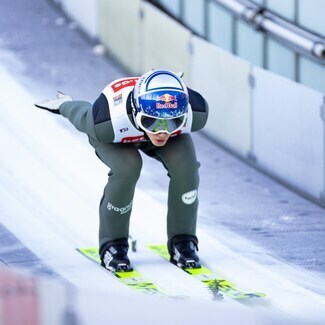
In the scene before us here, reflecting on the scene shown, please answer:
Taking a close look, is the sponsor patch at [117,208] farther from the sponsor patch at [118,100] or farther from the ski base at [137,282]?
the sponsor patch at [118,100]

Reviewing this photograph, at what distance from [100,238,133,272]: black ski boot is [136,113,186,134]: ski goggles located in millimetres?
930

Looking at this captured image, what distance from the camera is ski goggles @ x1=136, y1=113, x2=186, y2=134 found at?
6543mm

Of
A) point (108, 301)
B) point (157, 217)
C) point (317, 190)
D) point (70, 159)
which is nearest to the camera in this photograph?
point (108, 301)

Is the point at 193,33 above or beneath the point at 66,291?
above

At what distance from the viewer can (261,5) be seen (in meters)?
11.3

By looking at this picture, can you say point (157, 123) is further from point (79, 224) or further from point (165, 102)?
point (79, 224)

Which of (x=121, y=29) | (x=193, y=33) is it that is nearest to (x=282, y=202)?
(x=193, y=33)

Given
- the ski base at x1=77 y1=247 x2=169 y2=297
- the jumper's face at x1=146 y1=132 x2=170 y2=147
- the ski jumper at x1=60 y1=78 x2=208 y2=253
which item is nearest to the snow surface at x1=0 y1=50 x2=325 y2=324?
the ski base at x1=77 y1=247 x2=169 y2=297

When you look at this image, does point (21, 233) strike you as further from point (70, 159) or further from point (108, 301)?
point (108, 301)

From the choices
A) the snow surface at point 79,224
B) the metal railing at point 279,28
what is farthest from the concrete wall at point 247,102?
the snow surface at point 79,224

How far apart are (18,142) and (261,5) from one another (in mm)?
2594

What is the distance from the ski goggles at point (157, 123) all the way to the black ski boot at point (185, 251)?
1006mm

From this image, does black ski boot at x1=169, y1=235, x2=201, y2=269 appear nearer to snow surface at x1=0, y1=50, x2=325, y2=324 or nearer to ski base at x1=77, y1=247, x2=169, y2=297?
snow surface at x1=0, y1=50, x2=325, y2=324

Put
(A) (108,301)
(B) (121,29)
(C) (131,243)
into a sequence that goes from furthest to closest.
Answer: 1. (B) (121,29)
2. (C) (131,243)
3. (A) (108,301)
